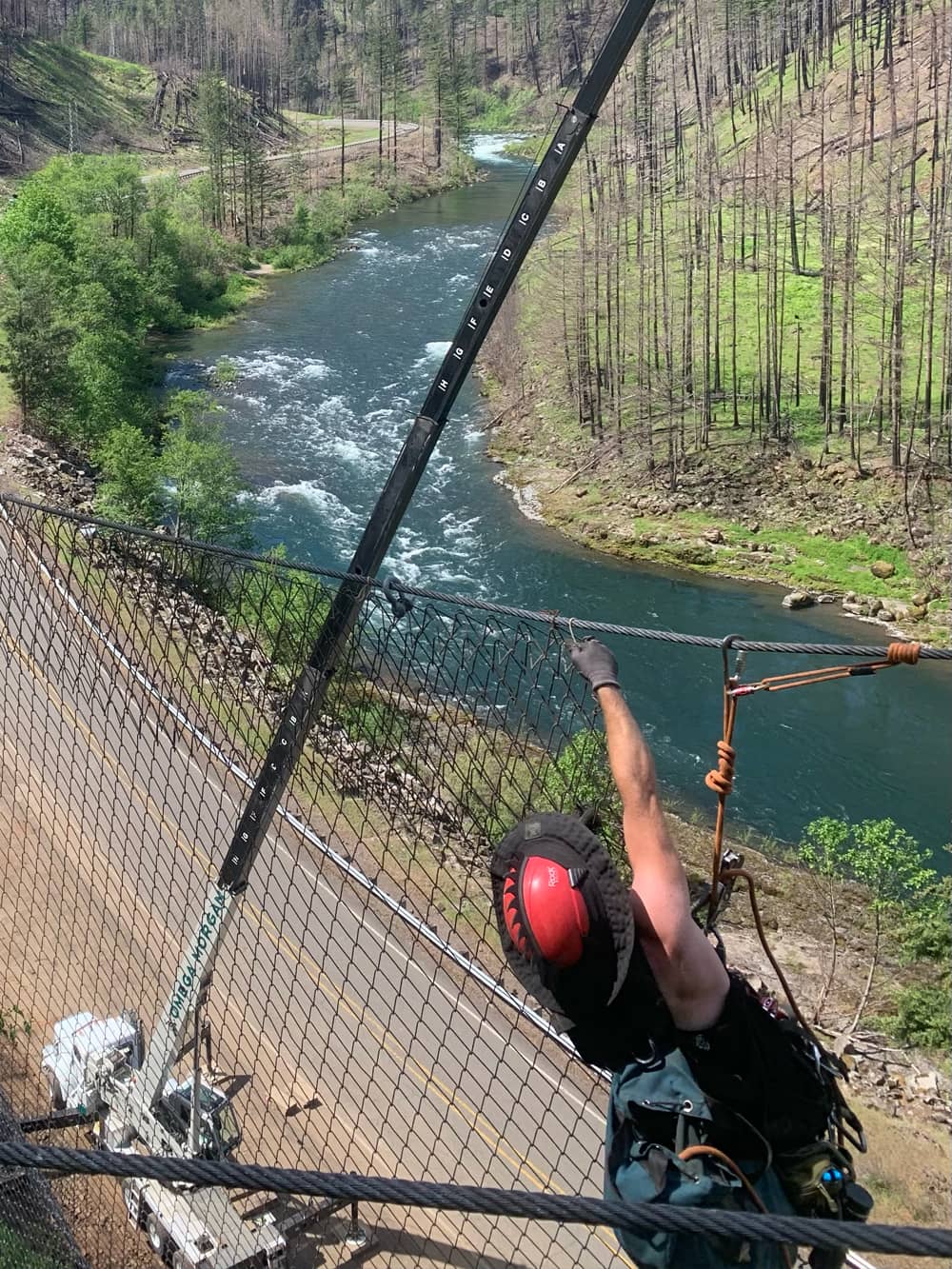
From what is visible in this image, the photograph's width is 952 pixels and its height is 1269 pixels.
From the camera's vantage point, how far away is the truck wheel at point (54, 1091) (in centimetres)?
502

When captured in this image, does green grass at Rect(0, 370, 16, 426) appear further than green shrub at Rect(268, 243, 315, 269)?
No

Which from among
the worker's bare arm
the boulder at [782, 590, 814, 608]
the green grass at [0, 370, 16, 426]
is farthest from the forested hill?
the worker's bare arm

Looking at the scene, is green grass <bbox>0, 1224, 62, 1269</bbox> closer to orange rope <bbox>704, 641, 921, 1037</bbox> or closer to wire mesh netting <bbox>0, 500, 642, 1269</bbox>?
wire mesh netting <bbox>0, 500, 642, 1269</bbox>

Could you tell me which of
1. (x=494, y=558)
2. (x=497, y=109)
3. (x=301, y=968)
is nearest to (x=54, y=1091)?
(x=301, y=968)

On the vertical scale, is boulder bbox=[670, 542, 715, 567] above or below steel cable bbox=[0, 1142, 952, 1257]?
below

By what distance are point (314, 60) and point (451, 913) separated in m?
46.7

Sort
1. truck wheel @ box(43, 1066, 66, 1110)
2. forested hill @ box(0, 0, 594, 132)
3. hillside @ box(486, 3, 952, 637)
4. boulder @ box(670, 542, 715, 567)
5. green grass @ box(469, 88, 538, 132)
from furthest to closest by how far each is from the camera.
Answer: green grass @ box(469, 88, 538, 132) < forested hill @ box(0, 0, 594, 132) < hillside @ box(486, 3, 952, 637) < boulder @ box(670, 542, 715, 567) < truck wheel @ box(43, 1066, 66, 1110)

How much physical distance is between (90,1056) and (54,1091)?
599 mm

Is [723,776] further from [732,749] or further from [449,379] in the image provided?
[449,379]

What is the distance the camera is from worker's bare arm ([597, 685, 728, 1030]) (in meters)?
1.42

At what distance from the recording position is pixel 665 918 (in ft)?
4.63

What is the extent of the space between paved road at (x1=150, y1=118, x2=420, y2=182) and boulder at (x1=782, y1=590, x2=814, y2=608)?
24.4m

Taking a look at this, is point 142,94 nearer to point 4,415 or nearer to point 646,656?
point 4,415

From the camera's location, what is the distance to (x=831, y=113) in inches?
778
